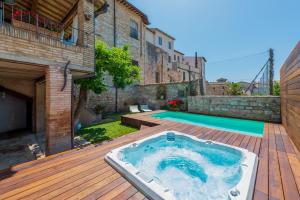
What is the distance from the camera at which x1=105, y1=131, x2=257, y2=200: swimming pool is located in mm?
2000

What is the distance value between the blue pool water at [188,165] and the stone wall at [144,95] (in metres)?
6.95

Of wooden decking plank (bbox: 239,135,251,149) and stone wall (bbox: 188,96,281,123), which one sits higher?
stone wall (bbox: 188,96,281,123)

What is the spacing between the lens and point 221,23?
11031 mm

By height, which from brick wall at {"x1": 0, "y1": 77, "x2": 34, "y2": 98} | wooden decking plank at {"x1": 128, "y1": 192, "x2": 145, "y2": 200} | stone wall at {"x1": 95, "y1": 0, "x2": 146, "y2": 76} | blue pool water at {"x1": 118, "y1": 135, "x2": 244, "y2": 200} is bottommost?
blue pool water at {"x1": 118, "y1": 135, "x2": 244, "y2": 200}

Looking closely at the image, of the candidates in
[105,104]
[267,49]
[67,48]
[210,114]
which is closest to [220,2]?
[267,49]

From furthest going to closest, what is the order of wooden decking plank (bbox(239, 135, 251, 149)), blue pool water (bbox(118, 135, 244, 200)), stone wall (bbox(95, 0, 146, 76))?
stone wall (bbox(95, 0, 146, 76)), wooden decking plank (bbox(239, 135, 251, 149)), blue pool water (bbox(118, 135, 244, 200))

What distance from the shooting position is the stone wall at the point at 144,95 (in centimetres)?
1046

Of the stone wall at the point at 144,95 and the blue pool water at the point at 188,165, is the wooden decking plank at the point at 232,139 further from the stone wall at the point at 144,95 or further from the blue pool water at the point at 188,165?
the stone wall at the point at 144,95

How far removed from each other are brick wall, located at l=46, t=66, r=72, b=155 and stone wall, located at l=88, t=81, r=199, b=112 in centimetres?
589

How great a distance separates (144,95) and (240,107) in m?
7.84

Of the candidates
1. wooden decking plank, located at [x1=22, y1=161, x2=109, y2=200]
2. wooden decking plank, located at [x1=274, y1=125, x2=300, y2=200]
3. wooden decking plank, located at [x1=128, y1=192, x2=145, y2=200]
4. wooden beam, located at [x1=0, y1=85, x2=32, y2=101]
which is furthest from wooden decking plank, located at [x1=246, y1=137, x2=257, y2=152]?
wooden beam, located at [x1=0, y1=85, x2=32, y2=101]

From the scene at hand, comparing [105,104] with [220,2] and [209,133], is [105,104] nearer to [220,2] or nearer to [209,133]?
[209,133]

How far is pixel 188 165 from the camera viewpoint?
3.51 m

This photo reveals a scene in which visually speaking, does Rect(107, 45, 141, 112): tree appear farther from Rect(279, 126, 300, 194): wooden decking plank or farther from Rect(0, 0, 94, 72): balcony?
Rect(279, 126, 300, 194): wooden decking plank
